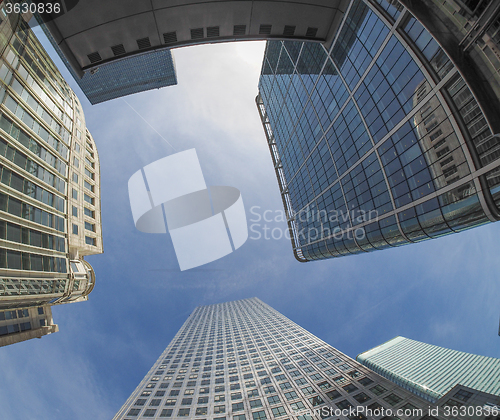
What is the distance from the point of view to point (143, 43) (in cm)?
1547

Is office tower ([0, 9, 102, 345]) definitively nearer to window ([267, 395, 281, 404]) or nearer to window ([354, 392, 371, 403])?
window ([267, 395, 281, 404])

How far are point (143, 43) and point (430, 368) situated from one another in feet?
579

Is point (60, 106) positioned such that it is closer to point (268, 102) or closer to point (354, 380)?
point (268, 102)

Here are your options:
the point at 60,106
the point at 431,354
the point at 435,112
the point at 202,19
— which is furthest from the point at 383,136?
the point at 431,354

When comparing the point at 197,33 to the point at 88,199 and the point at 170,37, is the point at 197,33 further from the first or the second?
the point at 88,199

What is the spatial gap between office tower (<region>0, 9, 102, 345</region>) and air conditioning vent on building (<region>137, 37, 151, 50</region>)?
6.82 meters

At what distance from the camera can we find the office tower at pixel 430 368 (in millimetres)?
102500

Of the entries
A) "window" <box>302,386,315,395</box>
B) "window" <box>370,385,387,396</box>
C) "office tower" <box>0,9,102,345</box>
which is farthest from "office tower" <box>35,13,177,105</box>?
"window" <box>370,385,387,396</box>

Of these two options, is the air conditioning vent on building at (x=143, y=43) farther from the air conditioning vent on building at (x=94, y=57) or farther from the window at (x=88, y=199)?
the window at (x=88, y=199)

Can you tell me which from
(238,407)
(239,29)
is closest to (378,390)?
(238,407)

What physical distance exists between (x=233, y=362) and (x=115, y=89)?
5908 inches

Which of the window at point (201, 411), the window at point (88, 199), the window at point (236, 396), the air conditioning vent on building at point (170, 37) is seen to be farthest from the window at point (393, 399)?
the window at point (88, 199)

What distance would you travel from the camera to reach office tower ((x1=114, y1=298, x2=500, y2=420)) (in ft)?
105

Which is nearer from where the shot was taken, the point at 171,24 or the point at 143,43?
the point at 171,24
